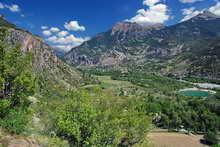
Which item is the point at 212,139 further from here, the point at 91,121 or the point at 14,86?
the point at 14,86

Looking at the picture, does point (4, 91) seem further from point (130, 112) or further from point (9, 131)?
point (130, 112)

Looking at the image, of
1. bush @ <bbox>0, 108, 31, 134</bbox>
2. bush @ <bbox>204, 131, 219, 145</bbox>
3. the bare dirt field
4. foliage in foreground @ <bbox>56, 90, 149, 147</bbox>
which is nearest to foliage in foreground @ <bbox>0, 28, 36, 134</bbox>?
bush @ <bbox>0, 108, 31, 134</bbox>

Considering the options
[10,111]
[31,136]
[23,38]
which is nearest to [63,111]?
[31,136]

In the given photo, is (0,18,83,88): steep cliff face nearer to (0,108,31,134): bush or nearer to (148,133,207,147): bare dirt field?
(148,133,207,147): bare dirt field

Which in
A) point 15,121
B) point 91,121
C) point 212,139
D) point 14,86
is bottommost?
point 212,139

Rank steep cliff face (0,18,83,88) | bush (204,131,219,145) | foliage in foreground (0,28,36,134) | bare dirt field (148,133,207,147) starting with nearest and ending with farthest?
1. foliage in foreground (0,28,36,134)
2. bare dirt field (148,133,207,147)
3. bush (204,131,219,145)
4. steep cliff face (0,18,83,88)

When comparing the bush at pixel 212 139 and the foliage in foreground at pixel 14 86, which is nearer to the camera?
the foliage in foreground at pixel 14 86

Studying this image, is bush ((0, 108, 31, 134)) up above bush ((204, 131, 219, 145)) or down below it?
above

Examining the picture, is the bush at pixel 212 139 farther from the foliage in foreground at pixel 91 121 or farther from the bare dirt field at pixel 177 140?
the foliage in foreground at pixel 91 121

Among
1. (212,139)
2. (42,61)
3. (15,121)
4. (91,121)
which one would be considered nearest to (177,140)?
(212,139)

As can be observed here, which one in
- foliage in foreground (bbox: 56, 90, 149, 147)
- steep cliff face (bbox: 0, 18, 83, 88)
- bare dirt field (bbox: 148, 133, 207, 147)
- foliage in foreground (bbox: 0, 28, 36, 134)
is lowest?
bare dirt field (bbox: 148, 133, 207, 147)

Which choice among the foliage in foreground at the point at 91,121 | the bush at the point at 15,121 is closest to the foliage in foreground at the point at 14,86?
the bush at the point at 15,121

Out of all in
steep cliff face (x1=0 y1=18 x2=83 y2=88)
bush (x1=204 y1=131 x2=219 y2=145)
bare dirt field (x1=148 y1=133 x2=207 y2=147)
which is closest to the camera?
bare dirt field (x1=148 y1=133 x2=207 y2=147)

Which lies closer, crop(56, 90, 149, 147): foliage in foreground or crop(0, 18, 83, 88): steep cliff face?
crop(56, 90, 149, 147): foliage in foreground
